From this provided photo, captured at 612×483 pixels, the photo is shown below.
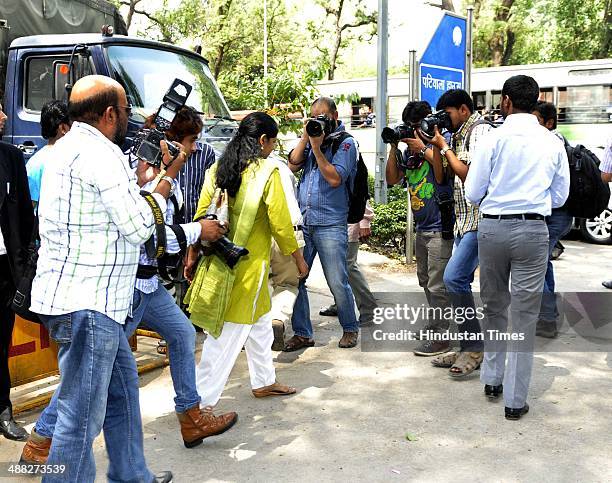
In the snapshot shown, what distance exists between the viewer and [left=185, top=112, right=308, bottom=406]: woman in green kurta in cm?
427

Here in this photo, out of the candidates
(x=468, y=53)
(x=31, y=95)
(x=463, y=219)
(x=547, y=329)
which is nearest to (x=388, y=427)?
(x=463, y=219)

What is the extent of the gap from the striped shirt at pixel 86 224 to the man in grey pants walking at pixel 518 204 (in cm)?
230

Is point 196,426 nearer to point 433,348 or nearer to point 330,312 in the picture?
point 433,348

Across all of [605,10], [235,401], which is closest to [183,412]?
[235,401]

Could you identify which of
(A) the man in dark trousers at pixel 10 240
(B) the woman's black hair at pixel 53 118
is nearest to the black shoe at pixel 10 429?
(A) the man in dark trousers at pixel 10 240

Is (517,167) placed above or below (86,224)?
above

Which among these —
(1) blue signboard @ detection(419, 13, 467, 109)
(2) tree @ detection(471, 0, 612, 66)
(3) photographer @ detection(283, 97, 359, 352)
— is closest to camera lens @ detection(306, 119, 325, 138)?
(3) photographer @ detection(283, 97, 359, 352)

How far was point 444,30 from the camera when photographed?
8.91 meters

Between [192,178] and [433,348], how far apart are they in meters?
2.31

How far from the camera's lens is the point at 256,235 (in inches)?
175

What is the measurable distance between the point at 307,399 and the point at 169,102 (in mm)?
2233

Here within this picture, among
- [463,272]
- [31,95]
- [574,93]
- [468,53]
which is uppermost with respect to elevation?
[468,53]

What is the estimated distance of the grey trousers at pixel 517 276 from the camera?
4230 millimetres

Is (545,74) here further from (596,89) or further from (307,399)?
(307,399)
